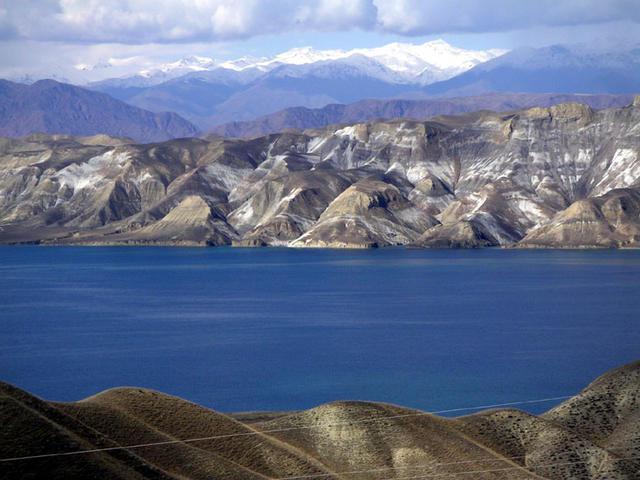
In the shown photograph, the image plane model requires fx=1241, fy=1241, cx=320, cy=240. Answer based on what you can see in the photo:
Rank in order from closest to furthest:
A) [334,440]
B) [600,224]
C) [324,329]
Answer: [334,440] → [324,329] → [600,224]

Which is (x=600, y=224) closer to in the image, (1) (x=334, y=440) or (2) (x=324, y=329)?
(2) (x=324, y=329)

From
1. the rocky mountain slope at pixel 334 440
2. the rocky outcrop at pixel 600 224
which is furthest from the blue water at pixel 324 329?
the rocky outcrop at pixel 600 224

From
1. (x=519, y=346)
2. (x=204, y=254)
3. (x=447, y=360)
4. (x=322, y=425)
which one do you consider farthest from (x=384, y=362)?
(x=204, y=254)

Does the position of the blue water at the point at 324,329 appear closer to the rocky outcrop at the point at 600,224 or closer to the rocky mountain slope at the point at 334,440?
the rocky mountain slope at the point at 334,440

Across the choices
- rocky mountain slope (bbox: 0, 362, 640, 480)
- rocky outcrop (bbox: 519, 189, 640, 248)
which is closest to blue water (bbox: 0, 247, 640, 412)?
rocky mountain slope (bbox: 0, 362, 640, 480)

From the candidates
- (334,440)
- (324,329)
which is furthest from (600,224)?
(334,440)

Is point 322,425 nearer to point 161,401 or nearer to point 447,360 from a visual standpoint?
point 161,401
